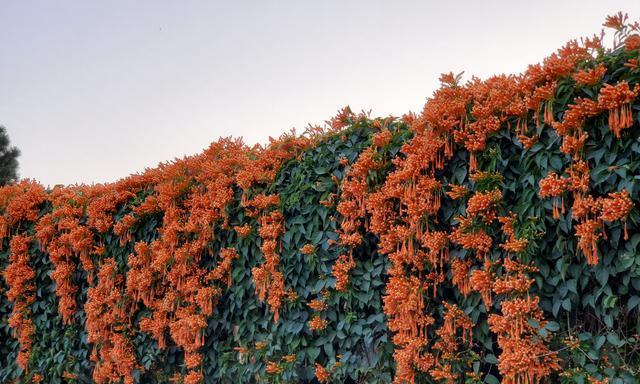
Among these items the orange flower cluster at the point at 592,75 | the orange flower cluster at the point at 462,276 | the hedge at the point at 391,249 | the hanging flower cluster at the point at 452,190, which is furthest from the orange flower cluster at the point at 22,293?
the orange flower cluster at the point at 592,75

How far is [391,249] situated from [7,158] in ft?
49.0

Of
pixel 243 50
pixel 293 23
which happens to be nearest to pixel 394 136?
pixel 293 23

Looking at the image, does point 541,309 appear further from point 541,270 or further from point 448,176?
point 448,176

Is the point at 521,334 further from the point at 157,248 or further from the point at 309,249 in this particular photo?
the point at 157,248

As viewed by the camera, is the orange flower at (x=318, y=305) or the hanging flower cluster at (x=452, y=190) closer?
the hanging flower cluster at (x=452, y=190)

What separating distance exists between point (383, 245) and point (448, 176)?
572mm

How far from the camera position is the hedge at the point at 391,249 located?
2.62 meters

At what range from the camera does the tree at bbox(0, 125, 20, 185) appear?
583 inches

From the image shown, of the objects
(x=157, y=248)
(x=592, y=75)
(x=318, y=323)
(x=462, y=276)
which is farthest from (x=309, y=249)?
(x=592, y=75)

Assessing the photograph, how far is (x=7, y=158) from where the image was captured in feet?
49.1

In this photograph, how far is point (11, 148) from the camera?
1510 centimetres

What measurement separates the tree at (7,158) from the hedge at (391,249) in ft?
36.5

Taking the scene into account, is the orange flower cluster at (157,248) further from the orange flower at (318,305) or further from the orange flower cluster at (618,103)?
the orange flower cluster at (618,103)

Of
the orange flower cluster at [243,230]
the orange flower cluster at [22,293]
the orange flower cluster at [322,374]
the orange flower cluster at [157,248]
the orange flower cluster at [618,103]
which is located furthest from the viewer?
the orange flower cluster at [22,293]
